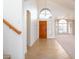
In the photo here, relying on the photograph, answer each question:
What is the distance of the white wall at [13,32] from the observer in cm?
461

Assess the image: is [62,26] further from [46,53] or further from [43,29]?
[46,53]

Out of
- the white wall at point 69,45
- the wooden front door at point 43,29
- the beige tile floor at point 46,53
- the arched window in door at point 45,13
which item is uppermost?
the arched window in door at point 45,13

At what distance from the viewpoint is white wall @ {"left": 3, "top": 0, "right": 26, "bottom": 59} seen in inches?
181

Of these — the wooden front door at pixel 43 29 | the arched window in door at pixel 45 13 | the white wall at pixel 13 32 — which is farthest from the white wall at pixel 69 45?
the arched window in door at pixel 45 13

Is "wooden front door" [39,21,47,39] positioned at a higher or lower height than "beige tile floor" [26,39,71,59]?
higher

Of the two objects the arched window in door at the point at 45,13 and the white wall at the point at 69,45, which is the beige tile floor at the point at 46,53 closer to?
the white wall at the point at 69,45

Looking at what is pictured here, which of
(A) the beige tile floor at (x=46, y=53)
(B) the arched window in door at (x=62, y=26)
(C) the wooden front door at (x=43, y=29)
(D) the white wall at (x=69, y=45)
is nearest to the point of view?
(A) the beige tile floor at (x=46, y=53)

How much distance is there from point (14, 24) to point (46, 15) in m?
12.1

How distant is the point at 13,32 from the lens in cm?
464

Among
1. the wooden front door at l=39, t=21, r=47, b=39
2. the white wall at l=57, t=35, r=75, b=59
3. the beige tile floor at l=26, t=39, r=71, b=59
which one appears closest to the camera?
the beige tile floor at l=26, t=39, r=71, b=59

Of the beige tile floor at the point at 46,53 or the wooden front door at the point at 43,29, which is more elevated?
the wooden front door at the point at 43,29

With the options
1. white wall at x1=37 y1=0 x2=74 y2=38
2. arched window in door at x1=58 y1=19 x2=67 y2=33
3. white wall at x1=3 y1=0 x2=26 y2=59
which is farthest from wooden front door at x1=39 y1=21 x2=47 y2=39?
white wall at x1=3 y1=0 x2=26 y2=59

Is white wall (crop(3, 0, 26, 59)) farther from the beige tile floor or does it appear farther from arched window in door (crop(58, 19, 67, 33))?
arched window in door (crop(58, 19, 67, 33))

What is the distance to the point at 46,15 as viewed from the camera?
16.6 metres
